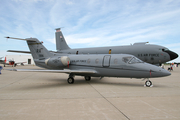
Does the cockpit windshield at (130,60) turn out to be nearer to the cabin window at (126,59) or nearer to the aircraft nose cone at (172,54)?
the cabin window at (126,59)

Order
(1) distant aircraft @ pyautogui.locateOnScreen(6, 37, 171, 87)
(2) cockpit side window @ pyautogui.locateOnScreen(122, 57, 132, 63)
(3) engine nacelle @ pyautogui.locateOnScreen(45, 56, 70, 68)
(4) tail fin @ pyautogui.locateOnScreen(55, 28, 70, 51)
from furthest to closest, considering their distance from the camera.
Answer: (4) tail fin @ pyautogui.locateOnScreen(55, 28, 70, 51) → (3) engine nacelle @ pyautogui.locateOnScreen(45, 56, 70, 68) → (2) cockpit side window @ pyautogui.locateOnScreen(122, 57, 132, 63) → (1) distant aircraft @ pyautogui.locateOnScreen(6, 37, 171, 87)

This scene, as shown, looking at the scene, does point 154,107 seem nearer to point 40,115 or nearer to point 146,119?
point 146,119

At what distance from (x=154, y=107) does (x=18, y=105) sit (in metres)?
4.74

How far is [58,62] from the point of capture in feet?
37.0

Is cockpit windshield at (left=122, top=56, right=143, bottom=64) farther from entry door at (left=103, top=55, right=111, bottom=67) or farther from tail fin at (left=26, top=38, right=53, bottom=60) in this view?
tail fin at (left=26, top=38, right=53, bottom=60)

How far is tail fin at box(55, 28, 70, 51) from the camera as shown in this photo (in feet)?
82.1

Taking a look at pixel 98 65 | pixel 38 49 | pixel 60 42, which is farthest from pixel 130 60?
pixel 60 42

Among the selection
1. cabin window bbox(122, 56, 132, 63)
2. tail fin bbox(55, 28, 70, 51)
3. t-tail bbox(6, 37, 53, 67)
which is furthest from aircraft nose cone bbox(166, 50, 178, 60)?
tail fin bbox(55, 28, 70, 51)

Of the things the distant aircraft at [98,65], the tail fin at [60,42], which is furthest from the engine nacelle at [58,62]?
the tail fin at [60,42]

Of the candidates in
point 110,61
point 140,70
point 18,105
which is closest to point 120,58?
point 110,61

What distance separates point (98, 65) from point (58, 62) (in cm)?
353

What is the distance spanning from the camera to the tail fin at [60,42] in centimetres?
2502

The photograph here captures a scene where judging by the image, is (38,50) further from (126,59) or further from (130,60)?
(130,60)

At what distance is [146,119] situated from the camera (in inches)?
142
